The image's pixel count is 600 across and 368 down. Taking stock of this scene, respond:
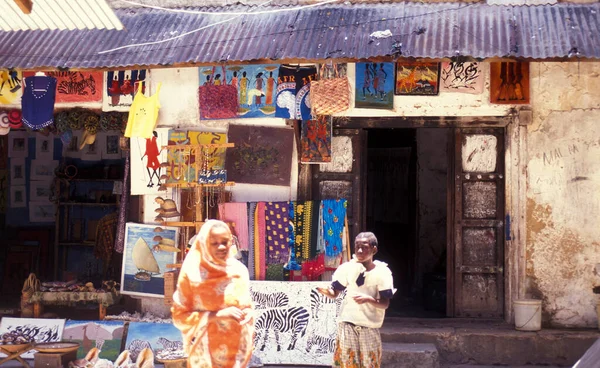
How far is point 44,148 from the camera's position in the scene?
1300 cm

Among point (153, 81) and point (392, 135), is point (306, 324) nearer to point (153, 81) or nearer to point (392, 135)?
point (153, 81)

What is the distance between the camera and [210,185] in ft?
30.8

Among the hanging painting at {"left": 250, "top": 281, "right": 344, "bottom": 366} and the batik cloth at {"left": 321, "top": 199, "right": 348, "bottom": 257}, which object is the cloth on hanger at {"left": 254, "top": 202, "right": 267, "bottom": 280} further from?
the batik cloth at {"left": 321, "top": 199, "right": 348, "bottom": 257}

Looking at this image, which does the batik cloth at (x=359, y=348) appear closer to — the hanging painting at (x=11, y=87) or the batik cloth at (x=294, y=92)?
the batik cloth at (x=294, y=92)

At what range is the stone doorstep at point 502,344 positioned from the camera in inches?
348

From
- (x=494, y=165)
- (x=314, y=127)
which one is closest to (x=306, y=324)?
(x=314, y=127)

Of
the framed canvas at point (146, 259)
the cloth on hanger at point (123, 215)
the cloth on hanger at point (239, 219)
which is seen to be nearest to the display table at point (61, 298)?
the framed canvas at point (146, 259)

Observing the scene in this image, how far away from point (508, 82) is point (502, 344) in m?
2.97

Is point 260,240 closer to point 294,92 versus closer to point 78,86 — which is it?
point 294,92

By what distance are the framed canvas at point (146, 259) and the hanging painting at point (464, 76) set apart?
12.1 feet

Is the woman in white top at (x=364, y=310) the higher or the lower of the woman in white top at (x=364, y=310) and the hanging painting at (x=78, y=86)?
the lower

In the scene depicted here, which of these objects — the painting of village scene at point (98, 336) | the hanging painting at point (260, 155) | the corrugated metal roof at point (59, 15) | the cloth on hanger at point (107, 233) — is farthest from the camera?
the cloth on hanger at point (107, 233)

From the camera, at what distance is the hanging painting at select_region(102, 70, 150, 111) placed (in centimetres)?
971

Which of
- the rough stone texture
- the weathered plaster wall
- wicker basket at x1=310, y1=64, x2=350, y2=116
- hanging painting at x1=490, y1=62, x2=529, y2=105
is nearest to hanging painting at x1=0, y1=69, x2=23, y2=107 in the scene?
wicker basket at x1=310, y1=64, x2=350, y2=116
